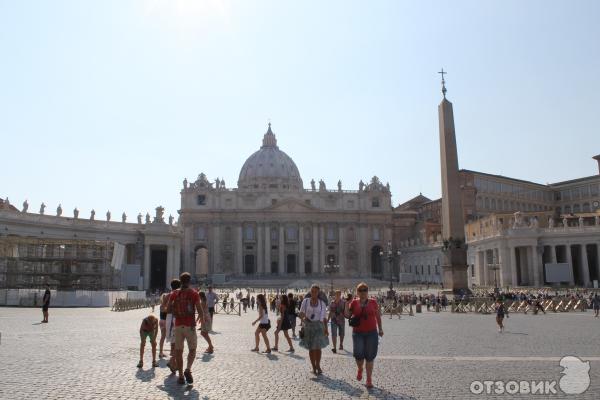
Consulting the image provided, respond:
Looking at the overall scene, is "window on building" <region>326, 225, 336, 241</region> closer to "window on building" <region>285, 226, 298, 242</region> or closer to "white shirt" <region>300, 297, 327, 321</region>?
"window on building" <region>285, 226, 298, 242</region>

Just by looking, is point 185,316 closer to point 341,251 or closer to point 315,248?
point 315,248

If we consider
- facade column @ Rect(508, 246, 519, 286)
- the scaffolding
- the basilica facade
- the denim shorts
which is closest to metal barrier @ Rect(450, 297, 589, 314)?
the denim shorts

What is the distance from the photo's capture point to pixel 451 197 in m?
27.9

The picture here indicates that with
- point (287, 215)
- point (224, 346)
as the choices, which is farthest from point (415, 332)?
point (287, 215)

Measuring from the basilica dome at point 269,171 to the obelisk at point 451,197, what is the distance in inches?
3301

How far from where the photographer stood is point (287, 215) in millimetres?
92750

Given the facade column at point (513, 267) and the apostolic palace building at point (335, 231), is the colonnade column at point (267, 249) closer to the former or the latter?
the apostolic palace building at point (335, 231)

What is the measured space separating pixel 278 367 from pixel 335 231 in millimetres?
85742

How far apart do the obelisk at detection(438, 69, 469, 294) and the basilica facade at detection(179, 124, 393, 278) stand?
6184 centimetres

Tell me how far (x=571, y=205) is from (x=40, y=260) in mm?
74456

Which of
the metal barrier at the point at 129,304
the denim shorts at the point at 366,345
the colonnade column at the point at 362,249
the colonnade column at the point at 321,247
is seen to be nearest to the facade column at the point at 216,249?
the colonnade column at the point at 321,247

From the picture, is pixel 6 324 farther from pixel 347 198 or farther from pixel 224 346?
pixel 347 198

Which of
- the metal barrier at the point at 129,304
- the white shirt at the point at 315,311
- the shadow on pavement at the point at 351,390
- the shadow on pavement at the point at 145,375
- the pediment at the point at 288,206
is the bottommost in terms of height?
the shadow on pavement at the point at 351,390

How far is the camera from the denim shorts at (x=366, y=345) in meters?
8.38
